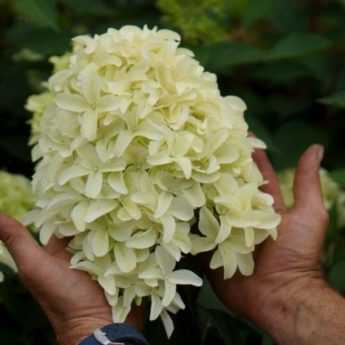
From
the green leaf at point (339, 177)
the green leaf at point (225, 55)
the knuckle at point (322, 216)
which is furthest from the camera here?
the green leaf at point (225, 55)

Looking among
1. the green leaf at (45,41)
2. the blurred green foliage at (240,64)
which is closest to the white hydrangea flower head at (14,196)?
the blurred green foliage at (240,64)

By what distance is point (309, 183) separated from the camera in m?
1.98

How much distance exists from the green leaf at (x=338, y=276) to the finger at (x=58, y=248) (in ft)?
2.11

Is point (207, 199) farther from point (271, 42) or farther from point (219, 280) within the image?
point (271, 42)

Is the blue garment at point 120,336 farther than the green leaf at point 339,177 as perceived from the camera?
No

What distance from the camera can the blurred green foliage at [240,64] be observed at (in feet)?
7.26

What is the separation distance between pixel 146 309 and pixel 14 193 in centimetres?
48

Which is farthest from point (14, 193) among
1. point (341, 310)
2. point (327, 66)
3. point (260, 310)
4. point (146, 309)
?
point (327, 66)

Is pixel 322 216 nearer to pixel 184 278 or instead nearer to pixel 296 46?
pixel 184 278

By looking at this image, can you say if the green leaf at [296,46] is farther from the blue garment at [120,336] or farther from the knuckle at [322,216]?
the blue garment at [120,336]

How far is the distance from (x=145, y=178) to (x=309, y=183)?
420 mm

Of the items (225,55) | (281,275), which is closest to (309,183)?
(281,275)

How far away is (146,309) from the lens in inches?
73.5

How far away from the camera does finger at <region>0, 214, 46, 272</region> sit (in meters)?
1.73
